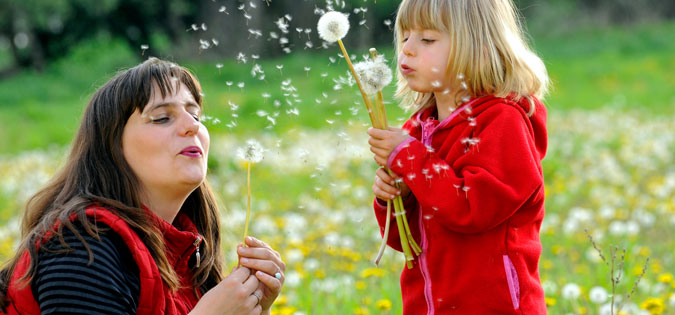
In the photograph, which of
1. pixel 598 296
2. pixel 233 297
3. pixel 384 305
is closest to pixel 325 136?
pixel 384 305

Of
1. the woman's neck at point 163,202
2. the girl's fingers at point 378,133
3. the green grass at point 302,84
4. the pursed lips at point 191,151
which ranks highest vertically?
the pursed lips at point 191,151

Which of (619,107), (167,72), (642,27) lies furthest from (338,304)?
(642,27)

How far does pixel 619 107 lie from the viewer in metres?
11.2

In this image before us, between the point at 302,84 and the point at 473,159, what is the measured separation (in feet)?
43.4

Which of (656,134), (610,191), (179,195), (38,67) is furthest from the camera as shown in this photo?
(38,67)

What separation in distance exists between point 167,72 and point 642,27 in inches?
878

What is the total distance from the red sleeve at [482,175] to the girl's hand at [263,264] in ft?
1.40

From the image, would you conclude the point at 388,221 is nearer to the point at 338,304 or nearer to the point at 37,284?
the point at 37,284

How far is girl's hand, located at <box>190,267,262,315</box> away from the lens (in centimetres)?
204

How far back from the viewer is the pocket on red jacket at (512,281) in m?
2.14

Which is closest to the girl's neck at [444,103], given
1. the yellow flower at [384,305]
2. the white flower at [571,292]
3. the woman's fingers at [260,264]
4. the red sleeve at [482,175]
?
the red sleeve at [482,175]

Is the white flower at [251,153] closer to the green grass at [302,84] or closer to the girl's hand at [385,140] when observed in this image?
the girl's hand at [385,140]

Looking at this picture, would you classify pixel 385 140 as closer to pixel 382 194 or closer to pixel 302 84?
pixel 382 194

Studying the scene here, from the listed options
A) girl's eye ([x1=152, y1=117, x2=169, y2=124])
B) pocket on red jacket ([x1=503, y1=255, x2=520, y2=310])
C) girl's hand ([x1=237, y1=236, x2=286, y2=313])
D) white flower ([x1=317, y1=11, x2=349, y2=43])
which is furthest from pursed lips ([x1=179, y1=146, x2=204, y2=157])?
pocket on red jacket ([x1=503, y1=255, x2=520, y2=310])
